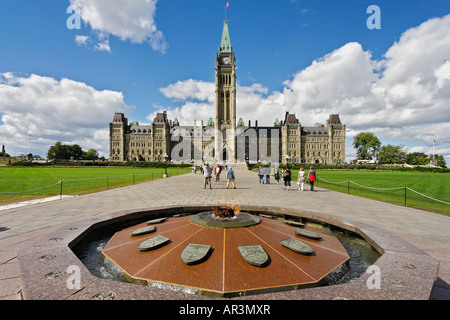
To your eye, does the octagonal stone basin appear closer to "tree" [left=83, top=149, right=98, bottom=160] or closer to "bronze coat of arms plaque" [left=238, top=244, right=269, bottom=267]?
"bronze coat of arms plaque" [left=238, top=244, right=269, bottom=267]

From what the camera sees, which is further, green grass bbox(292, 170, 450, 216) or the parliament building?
the parliament building

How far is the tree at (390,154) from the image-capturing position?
86250mm

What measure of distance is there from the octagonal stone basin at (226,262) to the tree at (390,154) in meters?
106

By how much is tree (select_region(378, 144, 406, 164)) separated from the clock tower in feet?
211

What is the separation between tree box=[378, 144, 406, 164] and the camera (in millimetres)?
86250

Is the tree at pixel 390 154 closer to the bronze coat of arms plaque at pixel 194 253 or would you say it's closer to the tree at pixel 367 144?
the tree at pixel 367 144

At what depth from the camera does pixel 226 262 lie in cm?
326

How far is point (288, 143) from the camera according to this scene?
337 ft

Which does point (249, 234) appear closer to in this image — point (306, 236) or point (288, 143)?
point (306, 236)

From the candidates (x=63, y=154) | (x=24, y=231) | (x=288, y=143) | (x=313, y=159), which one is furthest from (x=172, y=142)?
(x=24, y=231)

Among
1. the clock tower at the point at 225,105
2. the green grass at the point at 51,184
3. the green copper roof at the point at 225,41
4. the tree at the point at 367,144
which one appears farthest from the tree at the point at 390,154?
the green grass at the point at 51,184

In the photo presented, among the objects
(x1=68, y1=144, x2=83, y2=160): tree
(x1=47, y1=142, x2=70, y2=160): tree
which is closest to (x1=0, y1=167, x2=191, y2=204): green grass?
(x1=47, y1=142, x2=70, y2=160): tree

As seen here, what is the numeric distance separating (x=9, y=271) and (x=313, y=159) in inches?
4395
